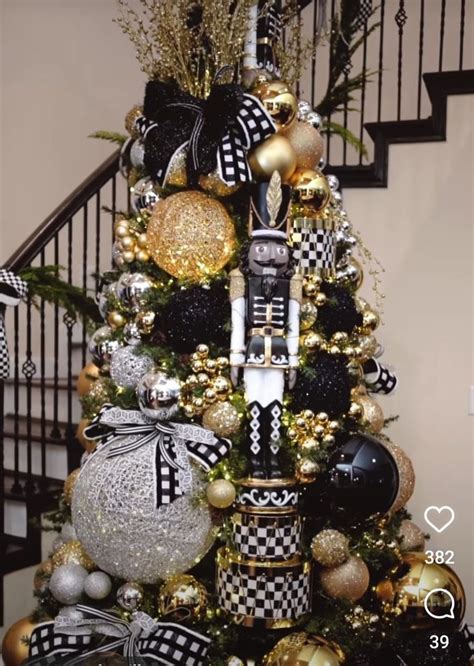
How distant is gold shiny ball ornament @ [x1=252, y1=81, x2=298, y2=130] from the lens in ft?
6.98

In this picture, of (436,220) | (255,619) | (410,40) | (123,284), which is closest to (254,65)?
(123,284)

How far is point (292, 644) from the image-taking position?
190 centimetres

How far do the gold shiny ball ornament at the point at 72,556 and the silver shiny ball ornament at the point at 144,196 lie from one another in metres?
1.02

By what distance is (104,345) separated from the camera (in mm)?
2311

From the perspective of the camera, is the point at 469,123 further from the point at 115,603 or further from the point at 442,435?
the point at 115,603

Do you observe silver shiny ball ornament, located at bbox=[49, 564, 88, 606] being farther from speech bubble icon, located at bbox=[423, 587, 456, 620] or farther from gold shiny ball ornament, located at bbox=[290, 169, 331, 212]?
gold shiny ball ornament, located at bbox=[290, 169, 331, 212]

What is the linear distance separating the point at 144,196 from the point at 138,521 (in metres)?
0.94

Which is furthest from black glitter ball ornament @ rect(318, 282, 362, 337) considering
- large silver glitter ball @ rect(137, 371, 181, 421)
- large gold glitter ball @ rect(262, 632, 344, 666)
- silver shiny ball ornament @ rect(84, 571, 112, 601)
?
silver shiny ball ornament @ rect(84, 571, 112, 601)

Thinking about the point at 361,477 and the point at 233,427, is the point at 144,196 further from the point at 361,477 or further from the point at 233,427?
the point at 361,477

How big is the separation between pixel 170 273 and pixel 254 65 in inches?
26.7

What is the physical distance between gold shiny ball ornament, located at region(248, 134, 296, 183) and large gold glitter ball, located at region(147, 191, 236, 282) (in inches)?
5.6

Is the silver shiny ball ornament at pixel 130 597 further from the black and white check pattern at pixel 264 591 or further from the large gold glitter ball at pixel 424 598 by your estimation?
the large gold glitter ball at pixel 424 598

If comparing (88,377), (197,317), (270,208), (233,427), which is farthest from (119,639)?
(270,208)

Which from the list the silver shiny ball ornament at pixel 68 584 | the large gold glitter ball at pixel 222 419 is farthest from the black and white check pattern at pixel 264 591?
the silver shiny ball ornament at pixel 68 584
